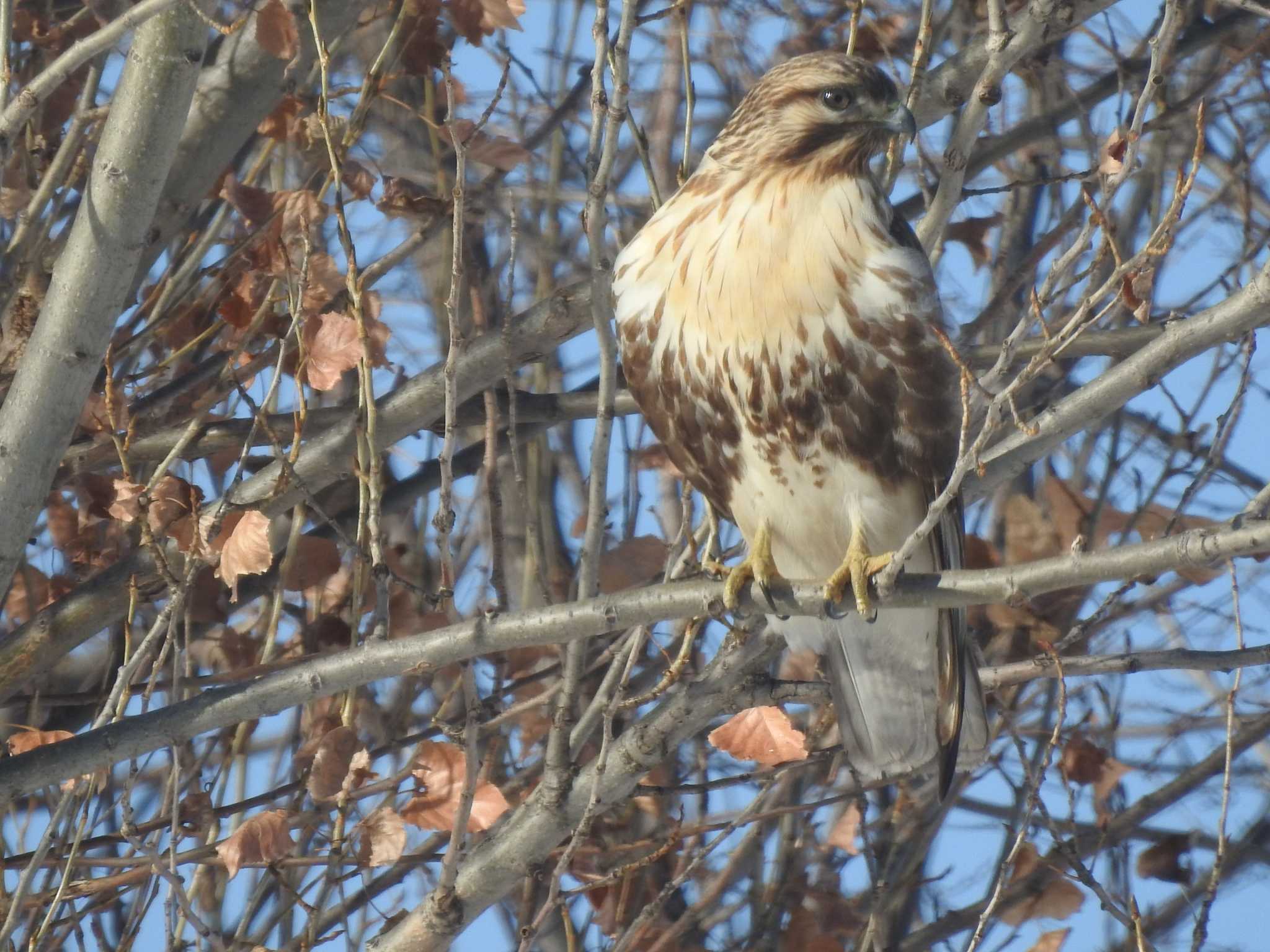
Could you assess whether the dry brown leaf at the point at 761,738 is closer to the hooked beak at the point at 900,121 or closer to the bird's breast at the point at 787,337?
the bird's breast at the point at 787,337

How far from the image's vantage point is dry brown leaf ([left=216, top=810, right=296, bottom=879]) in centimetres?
332

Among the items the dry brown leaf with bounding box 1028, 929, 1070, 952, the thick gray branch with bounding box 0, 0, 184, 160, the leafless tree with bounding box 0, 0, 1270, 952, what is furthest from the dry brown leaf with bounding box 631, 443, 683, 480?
the thick gray branch with bounding box 0, 0, 184, 160

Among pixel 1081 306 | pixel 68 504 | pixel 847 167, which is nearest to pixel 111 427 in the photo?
pixel 68 504

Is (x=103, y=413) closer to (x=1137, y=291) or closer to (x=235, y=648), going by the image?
(x=235, y=648)

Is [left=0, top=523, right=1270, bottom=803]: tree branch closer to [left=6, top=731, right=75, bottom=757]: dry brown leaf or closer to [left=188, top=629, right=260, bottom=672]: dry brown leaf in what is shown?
[left=6, top=731, right=75, bottom=757]: dry brown leaf

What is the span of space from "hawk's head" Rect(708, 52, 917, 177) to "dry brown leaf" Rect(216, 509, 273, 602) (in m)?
1.36

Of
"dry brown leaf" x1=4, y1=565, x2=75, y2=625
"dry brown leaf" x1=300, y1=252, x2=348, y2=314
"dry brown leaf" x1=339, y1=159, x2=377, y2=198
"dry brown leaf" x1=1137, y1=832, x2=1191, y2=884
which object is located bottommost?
"dry brown leaf" x1=1137, y1=832, x2=1191, y2=884

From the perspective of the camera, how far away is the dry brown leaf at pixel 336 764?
3.49m

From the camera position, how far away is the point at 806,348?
349 centimetres

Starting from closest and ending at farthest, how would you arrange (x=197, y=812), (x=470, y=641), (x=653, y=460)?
(x=470, y=641) → (x=197, y=812) → (x=653, y=460)

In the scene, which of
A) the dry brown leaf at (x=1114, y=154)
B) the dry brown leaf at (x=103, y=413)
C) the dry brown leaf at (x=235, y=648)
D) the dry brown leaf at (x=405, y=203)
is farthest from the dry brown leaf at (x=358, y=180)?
the dry brown leaf at (x=1114, y=154)

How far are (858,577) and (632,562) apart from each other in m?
0.94

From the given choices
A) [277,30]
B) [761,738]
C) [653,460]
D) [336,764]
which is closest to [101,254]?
[277,30]

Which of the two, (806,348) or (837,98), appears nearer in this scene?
(806,348)
